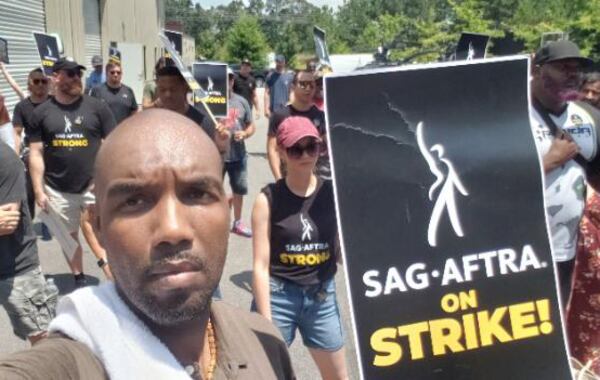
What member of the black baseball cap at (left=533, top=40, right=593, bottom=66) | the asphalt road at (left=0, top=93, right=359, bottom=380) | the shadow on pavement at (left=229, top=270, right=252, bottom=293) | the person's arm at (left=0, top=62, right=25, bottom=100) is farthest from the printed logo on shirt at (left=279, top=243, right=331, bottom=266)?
the person's arm at (left=0, top=62, right=25, bottom=100)

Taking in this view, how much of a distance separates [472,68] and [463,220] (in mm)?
486

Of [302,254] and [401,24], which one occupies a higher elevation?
[401,24]

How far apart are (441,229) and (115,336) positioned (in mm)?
1199

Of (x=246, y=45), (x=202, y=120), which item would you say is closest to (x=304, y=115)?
(x=202, y=120)

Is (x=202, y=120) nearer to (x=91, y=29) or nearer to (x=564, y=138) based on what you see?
(x=564, y=138)

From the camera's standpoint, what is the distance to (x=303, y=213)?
10.4ft

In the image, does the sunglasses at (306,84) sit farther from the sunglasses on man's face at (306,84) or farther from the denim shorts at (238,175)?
the denim shorts at (238,175)

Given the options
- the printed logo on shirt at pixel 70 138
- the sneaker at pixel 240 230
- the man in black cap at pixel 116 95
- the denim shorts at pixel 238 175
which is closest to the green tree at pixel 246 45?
the man in black cap at pixel 116 95

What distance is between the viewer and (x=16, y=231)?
357cm

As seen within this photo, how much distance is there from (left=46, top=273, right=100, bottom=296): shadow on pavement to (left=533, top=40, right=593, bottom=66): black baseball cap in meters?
3.97

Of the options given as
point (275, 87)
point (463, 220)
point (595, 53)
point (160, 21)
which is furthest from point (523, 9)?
point (463, 220)

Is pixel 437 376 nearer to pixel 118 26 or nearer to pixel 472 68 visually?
pixel 472 68

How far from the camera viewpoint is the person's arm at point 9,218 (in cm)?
337

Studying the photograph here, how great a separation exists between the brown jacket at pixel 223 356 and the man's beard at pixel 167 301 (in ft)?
0.39
